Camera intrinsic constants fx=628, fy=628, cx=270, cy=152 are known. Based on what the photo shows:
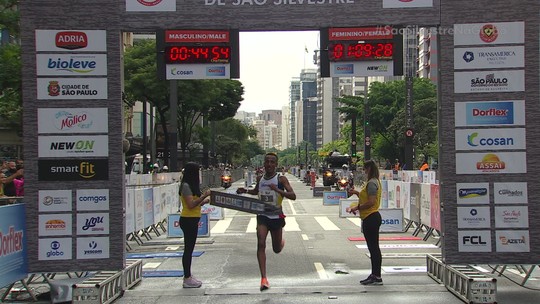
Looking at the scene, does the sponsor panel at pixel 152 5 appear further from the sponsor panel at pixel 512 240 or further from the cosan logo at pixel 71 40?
the sponsor panel at pixel 512 240

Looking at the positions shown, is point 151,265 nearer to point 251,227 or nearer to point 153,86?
point 251,227

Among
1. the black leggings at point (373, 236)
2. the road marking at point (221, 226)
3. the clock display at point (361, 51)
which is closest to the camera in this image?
the black leggings at point (373, 236)

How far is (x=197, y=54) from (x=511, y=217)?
5.24 m

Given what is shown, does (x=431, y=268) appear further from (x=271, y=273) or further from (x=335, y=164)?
(x=335, y=164)

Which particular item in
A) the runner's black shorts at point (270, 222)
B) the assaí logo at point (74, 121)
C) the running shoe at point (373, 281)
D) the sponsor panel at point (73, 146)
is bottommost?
the running shoe at point (373, 281)

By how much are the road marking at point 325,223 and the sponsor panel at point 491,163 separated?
31.8ft

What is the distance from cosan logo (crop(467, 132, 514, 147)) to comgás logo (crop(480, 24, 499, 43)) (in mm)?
1350

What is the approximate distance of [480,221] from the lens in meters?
8.92

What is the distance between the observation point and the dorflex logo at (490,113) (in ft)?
29.0

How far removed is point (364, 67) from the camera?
392 inches

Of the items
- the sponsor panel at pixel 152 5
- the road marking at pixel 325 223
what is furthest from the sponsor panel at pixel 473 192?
the road marking at pixel 325 223

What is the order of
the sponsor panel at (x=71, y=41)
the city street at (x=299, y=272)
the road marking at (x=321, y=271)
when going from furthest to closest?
the road marking at (x=321, y=271)
the sponsor panel at (x=71, y=41)
the city street at (x=299, y=272)

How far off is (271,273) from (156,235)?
7.26 m

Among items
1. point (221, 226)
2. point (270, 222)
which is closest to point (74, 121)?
point (270, 222)
